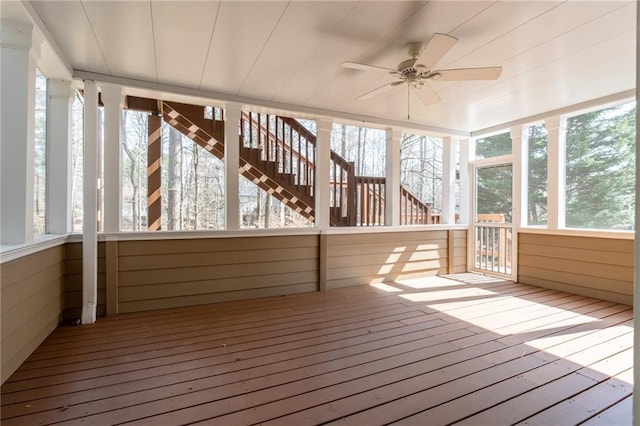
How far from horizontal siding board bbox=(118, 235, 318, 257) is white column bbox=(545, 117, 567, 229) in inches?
128

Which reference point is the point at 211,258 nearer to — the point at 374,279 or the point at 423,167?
the point at 374,279

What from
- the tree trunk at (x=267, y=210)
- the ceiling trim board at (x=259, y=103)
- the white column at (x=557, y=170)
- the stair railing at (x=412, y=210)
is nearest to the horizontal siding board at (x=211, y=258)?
the ceiling trim board at (x=259, y=103)

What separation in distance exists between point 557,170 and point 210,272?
4672mm

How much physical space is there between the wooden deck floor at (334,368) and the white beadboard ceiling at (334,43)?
2.40 metres

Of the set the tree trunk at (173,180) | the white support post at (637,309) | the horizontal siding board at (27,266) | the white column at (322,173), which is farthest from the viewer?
the tree trunk at (173,180)

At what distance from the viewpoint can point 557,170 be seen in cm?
441

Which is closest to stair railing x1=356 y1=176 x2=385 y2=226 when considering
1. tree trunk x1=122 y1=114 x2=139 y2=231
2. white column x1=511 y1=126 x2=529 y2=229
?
white column x1=511 y1=126 x2=529 y2=229

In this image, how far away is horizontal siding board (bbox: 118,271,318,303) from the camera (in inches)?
136

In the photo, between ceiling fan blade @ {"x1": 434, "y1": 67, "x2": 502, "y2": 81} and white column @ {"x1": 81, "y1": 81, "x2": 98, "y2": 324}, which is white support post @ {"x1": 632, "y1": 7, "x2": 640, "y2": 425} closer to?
ceiling fan blade @ {"x1": 434, "y1": 67, "x2": 502, "y2": 81}

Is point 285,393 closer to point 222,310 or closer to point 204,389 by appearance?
point 204,389

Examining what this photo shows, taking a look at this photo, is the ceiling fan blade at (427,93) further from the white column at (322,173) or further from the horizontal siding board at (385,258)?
the horizontal siding board at (385,258)

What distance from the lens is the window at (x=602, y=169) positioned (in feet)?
14.3

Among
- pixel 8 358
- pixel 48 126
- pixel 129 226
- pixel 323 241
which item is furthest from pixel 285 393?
pixel 129 226

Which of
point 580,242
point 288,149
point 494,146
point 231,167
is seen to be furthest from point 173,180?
point 580,242
